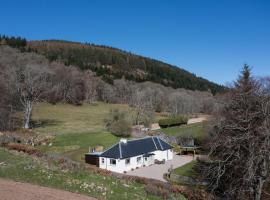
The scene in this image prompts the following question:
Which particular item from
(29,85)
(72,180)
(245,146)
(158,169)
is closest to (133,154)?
(158,169)

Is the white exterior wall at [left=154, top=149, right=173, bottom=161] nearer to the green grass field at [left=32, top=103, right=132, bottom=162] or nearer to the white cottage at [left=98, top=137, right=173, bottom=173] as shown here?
the white cottage at [left=98, top=137, right=173, bottom=173]

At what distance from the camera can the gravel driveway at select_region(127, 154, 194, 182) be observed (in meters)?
38.4

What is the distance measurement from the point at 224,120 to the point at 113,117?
1429 inches

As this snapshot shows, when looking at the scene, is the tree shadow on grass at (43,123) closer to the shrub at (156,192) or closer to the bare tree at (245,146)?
the bare tree at (245,146)

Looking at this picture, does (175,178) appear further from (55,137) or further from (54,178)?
(55,137)

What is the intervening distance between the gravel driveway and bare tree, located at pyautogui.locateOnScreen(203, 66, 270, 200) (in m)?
9.76

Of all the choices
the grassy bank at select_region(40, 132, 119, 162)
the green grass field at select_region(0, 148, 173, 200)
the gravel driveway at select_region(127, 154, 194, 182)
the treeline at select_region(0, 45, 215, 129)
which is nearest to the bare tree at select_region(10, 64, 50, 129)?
the treeline at select_region(0, 45, 215, 129)

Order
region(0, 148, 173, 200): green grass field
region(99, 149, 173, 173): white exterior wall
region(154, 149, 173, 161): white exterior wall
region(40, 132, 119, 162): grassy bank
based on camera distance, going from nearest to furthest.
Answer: region(0, 148, 173, 200): green grass field → region(99, 149, 173, 173): white exterior wall → region(40, 132, 119, 162): grassy bank → region(154, 149, 173, 161): white exterior wall

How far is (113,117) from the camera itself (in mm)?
64000

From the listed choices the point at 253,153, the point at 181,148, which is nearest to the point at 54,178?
the point at 253,153

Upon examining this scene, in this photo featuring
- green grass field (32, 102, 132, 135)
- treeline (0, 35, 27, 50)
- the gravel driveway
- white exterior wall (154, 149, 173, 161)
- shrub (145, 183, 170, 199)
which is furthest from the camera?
treeline (0, 35, 27, 50)

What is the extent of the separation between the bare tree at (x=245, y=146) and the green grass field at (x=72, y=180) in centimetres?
505

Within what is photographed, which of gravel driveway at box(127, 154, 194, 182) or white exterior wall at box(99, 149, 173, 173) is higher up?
white exterior wall at box(99, 149, 173, 173)

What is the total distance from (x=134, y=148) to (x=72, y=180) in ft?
73.6
